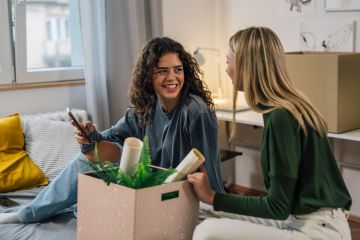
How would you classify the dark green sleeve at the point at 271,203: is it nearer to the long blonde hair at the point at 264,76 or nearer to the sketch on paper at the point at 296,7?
the long blonde hair at the point at 264,76

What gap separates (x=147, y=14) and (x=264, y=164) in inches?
87.6

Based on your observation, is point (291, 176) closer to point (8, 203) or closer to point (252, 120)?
point (8, 203)

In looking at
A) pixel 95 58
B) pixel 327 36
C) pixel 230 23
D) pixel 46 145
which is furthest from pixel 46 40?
pixel 327 36

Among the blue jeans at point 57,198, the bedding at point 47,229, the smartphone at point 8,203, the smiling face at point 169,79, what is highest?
the smiling face at point 169,79

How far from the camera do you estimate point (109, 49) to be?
343cm

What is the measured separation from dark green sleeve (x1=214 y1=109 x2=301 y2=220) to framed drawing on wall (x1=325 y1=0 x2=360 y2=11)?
190 cm

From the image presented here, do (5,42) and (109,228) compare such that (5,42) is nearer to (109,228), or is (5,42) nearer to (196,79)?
(196,79)

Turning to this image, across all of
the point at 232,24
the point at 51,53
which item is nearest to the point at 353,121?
the point at 232,24

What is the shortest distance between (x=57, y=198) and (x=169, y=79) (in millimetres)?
678

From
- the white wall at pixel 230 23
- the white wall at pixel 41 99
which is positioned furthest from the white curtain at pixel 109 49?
the white wall at pixel 230 23

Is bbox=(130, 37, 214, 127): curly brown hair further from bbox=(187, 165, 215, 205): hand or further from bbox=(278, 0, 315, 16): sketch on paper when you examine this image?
bbox=(278, 0, 315, 16): sketch on paper

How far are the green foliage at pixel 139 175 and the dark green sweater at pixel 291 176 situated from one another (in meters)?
0.19

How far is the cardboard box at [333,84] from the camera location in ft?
9.16

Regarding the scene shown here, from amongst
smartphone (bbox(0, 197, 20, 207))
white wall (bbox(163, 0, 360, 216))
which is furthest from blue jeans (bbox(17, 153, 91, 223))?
white wall (bbox(163, 0, 360, 216))
